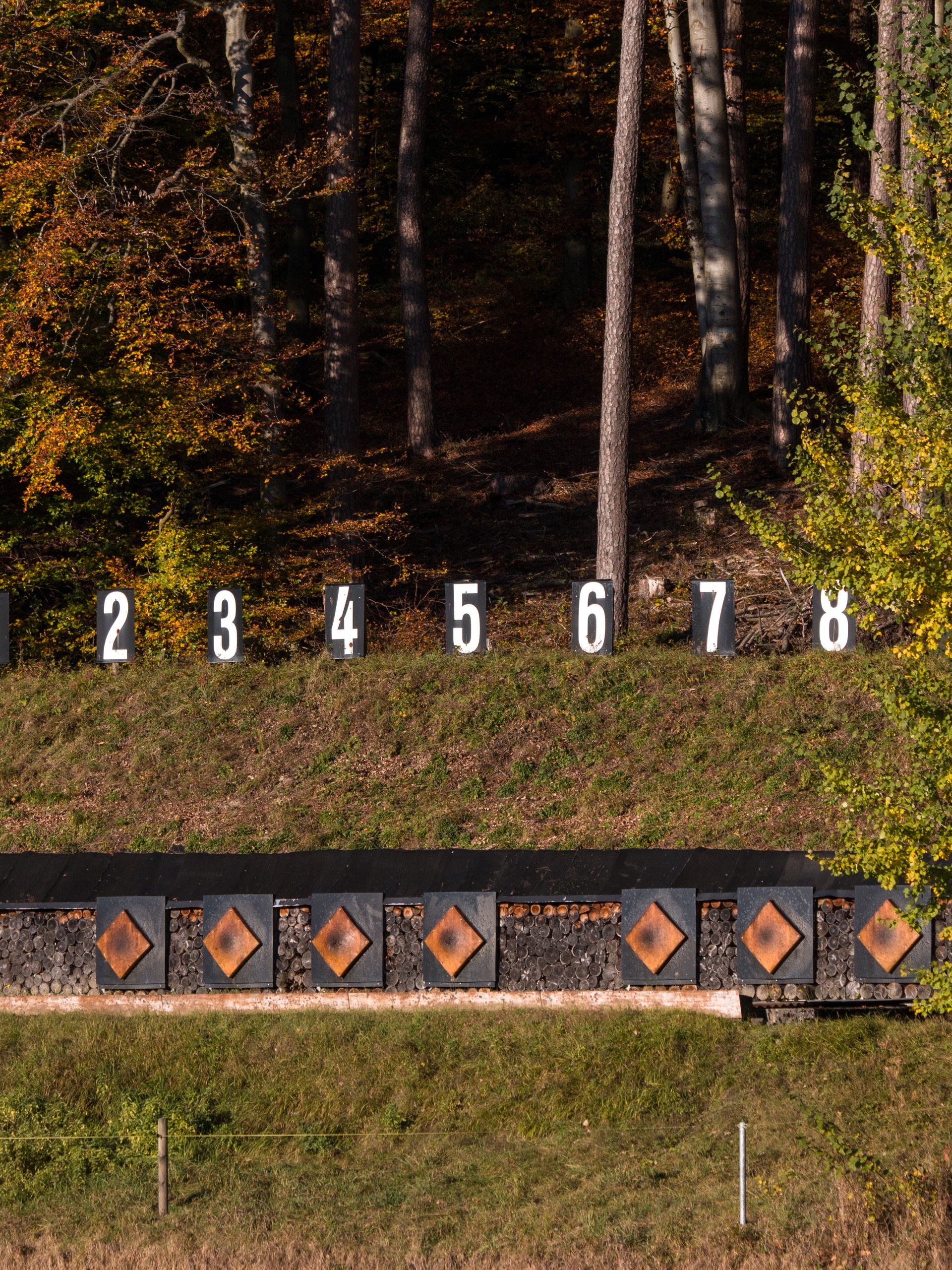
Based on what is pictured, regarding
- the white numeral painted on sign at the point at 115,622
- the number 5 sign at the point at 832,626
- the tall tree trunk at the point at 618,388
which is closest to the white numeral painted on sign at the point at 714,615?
the number 5 sign at the point at 832,626

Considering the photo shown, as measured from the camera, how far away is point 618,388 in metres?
19.5

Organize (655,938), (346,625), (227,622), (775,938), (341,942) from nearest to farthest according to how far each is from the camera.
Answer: (775,938)
(655,938)
(341,942)
(346,625)
(227,622)

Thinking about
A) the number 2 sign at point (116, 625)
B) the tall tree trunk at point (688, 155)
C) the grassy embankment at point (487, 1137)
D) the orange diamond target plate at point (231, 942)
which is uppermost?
the tall tree trunk at point (688, 155)

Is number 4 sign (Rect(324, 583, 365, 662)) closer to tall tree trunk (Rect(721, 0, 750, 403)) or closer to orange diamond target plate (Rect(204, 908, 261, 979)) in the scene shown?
orange diamond target plate (Rect(204, 908, 261, 979))

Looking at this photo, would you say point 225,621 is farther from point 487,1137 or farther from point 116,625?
point 487,1137

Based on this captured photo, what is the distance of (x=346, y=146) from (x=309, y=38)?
1252 cm

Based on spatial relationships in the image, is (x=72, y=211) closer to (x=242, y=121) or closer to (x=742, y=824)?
(x=242, y=121)

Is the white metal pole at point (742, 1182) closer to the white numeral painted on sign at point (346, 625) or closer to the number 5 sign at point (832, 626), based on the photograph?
the number 5 sign at point (832, 626)

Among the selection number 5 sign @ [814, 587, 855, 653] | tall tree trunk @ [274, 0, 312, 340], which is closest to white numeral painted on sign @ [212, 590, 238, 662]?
number 5 sign @ [814, 587, 855, 653]

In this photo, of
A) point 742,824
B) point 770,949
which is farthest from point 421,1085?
point 742,824

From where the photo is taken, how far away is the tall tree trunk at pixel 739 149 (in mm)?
26984

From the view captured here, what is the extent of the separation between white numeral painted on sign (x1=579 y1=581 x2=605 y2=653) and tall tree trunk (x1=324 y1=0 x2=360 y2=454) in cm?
606

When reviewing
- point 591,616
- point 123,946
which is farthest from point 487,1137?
point 591,616

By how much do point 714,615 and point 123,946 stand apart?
7968 millimetres
